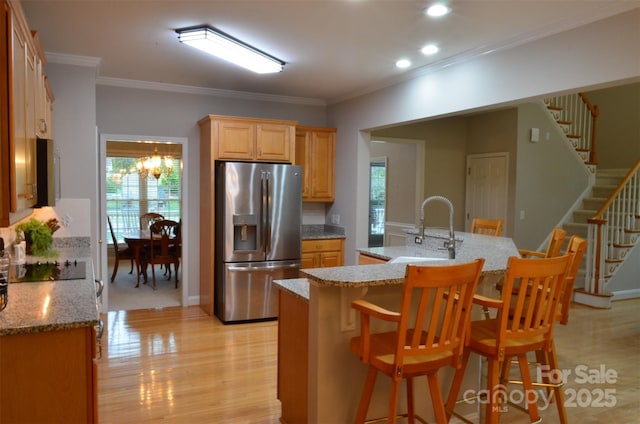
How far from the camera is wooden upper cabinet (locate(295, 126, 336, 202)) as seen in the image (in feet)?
19.0

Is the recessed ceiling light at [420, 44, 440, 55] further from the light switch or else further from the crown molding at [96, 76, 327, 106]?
the light switch

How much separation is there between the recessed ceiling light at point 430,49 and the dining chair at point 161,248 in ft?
14.1

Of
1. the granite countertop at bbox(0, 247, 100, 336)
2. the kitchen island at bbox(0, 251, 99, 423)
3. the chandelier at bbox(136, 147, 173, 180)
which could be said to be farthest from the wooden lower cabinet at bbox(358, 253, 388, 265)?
the chandelier at bbox(136, 147, 173, 180)

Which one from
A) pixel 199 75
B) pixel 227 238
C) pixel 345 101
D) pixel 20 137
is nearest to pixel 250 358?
pixel 227 238

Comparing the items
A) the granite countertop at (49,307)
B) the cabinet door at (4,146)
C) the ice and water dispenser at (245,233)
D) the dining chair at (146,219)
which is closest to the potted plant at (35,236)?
the granite countertop at (49,307)

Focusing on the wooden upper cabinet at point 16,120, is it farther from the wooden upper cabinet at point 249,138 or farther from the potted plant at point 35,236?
the wooden upper cabinet at point 249,138

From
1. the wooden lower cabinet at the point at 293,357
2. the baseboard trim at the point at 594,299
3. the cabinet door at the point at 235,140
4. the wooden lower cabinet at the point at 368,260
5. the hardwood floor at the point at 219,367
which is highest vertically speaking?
the cabinet door at the point at 235,140

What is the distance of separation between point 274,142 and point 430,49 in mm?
2064

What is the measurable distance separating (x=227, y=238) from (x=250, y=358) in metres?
1.42

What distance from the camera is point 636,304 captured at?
5816mm

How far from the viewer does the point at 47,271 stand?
9.42 feet

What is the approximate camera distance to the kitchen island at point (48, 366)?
1714 millimetres

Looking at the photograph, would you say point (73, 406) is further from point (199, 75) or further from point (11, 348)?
point (199, 75)

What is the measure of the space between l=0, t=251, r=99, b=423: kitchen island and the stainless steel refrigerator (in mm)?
2951
